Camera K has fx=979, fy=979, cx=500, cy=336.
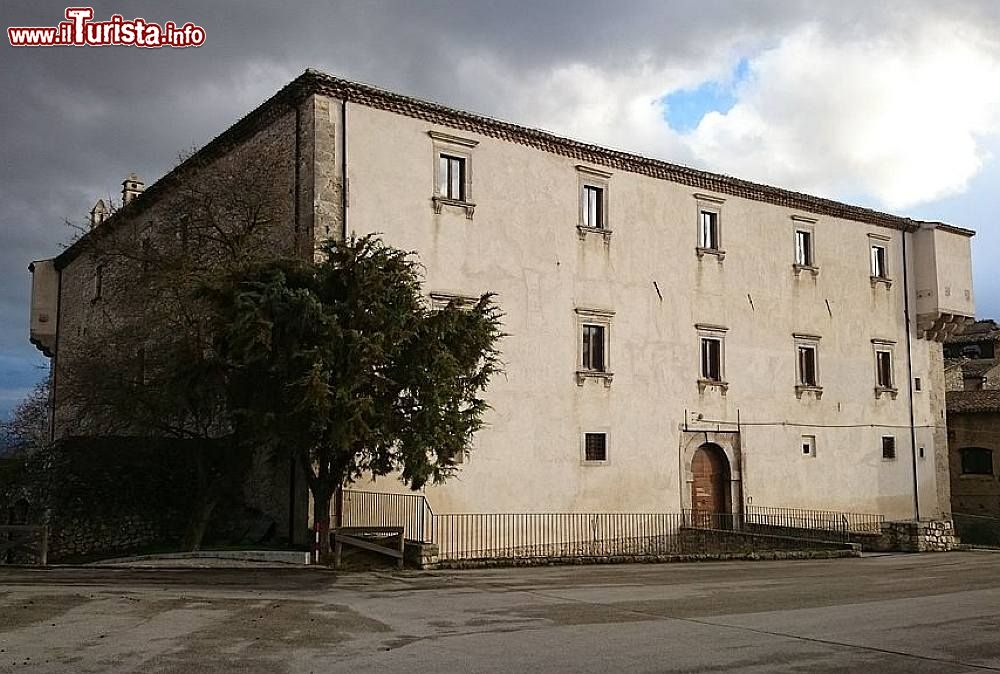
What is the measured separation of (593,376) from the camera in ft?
87.1

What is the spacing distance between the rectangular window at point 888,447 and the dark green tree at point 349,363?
66.5 ft

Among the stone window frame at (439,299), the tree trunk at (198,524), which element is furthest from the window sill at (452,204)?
the tree trunk at (198,524)

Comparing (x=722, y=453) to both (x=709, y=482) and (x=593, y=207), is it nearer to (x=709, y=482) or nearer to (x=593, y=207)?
(x=709, y=482)

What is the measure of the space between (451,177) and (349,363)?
8.86 metres

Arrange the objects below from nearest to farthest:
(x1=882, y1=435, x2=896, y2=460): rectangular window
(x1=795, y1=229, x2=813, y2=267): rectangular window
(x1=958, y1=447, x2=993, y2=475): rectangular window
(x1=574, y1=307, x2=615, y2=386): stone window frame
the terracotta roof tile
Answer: (x1=574, y1=307, x2=615, y2=386): stone window frame < (x1=795, y1=229, x2=813, y2=267): rectangular window < (x1=882, y1=435, x2=896, y2=460): rectangular window < the terracotta roof tile < (x1=958, y1=447, x2=993, y2=475): rectangular window

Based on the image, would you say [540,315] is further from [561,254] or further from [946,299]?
[946,299]

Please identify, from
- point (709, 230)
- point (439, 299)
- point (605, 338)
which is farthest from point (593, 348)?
point (709, 230)

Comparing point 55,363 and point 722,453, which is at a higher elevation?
point 55,363

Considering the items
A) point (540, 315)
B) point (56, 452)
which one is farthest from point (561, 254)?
point (56, 452)

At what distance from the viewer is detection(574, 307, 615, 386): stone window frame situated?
26.4 metres

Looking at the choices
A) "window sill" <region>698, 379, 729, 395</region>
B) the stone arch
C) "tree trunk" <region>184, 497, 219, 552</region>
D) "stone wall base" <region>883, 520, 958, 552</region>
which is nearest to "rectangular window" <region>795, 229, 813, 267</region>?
"window sill" <region>698, 379, 729, 395</region>

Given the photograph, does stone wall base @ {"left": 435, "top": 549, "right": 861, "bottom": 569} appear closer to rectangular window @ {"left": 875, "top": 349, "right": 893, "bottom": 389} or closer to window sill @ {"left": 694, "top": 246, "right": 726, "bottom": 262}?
window sill @ {"left": 694, "top": 246, "right": 726, "bottom": 262}

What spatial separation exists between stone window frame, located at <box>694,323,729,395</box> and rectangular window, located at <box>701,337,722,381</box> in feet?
0.10

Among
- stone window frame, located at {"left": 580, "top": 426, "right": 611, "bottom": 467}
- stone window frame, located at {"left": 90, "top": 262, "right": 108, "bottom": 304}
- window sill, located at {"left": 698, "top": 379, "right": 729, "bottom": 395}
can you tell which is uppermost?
stone window frame, located at {"left": 90, "top": 262, "right": 108, "bottom": 304}
